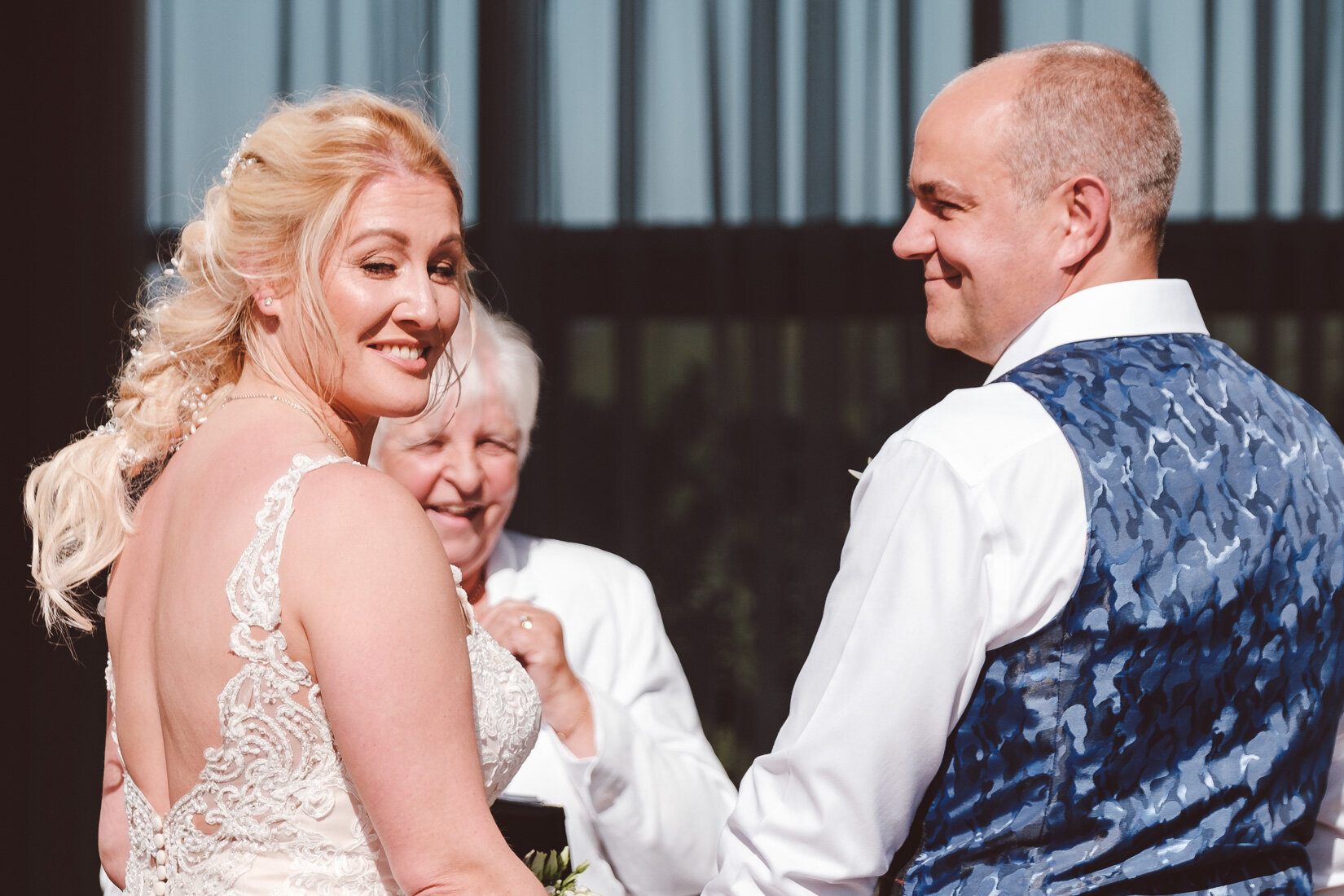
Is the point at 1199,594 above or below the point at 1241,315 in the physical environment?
below

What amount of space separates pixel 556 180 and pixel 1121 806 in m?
2.29

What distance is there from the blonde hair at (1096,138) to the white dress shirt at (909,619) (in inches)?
5.9

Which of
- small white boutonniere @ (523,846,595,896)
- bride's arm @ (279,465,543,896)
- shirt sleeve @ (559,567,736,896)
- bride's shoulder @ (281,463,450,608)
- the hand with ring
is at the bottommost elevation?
shirt sleeve @ (559,567,736,896)

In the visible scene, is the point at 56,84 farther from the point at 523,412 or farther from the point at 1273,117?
the point at 1273,117

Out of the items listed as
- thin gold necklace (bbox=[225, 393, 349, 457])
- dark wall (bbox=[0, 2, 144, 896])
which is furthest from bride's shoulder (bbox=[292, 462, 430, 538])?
dark wall (bbox=[0, 2, 144, 896])

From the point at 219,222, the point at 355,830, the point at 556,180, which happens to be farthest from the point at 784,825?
the point at 556,180

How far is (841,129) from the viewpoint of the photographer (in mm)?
3043

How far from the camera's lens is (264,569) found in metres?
1.15

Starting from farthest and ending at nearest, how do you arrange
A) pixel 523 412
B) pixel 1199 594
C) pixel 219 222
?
pixel 523 412 → pixel 219 222 → pixel 1199 594

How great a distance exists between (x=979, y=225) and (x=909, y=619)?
1.43 feet

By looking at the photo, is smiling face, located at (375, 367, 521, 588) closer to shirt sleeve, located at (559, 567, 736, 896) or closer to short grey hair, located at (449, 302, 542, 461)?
short grey hair, located at (449, 302, 542, 461)

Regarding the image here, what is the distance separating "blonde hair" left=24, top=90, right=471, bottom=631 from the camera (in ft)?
4.35

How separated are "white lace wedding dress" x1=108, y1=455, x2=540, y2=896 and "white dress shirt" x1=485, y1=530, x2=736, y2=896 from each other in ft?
2.43

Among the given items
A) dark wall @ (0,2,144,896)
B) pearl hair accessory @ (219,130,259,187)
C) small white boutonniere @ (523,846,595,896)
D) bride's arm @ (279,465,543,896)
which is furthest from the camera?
dark wall @ (0,2,144,896)
